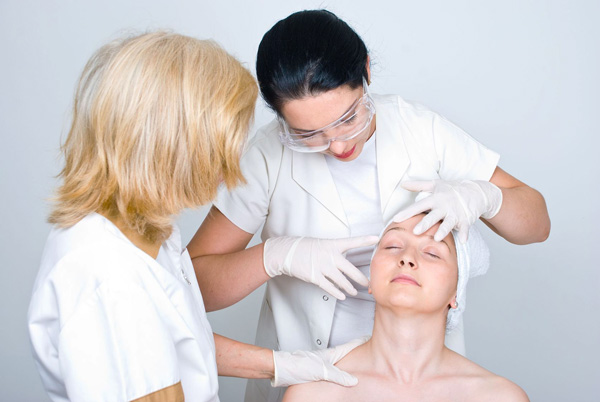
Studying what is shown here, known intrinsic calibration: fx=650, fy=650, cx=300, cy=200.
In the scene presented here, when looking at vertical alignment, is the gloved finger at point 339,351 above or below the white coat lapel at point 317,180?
below

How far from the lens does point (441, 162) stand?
219cm

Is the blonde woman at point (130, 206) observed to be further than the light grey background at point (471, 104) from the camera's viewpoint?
No

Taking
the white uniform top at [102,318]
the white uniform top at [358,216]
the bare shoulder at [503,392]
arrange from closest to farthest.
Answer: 1. the white uniform top at [102,318]
2. the bare shoulder at [503,392]
3. the white uniform top at [358,216]

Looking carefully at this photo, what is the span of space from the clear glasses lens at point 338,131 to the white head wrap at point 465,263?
35 cm

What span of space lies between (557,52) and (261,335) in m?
1.94

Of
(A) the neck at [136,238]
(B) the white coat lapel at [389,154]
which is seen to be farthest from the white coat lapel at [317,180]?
(A) the neck at [136,238]

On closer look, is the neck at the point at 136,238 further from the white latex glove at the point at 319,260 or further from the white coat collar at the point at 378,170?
the white coat collar at the point at 378,170

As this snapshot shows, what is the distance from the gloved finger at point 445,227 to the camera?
1.91m

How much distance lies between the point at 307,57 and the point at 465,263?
0.80 m

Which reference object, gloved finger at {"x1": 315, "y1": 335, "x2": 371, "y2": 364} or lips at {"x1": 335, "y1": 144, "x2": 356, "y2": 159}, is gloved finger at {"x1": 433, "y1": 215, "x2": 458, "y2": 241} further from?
gloved finger at {"x1": 315, "y1": 335, "x2": 371, "y2": 364}

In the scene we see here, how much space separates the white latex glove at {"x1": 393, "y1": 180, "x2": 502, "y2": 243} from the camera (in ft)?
6.30

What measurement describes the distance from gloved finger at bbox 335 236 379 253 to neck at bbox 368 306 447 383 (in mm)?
206

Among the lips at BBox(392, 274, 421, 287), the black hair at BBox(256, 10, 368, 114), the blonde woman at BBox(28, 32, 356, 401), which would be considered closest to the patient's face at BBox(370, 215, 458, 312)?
the lips at BBox(392, 274, 421, 287)

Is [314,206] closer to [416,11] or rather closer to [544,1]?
[416,11]
